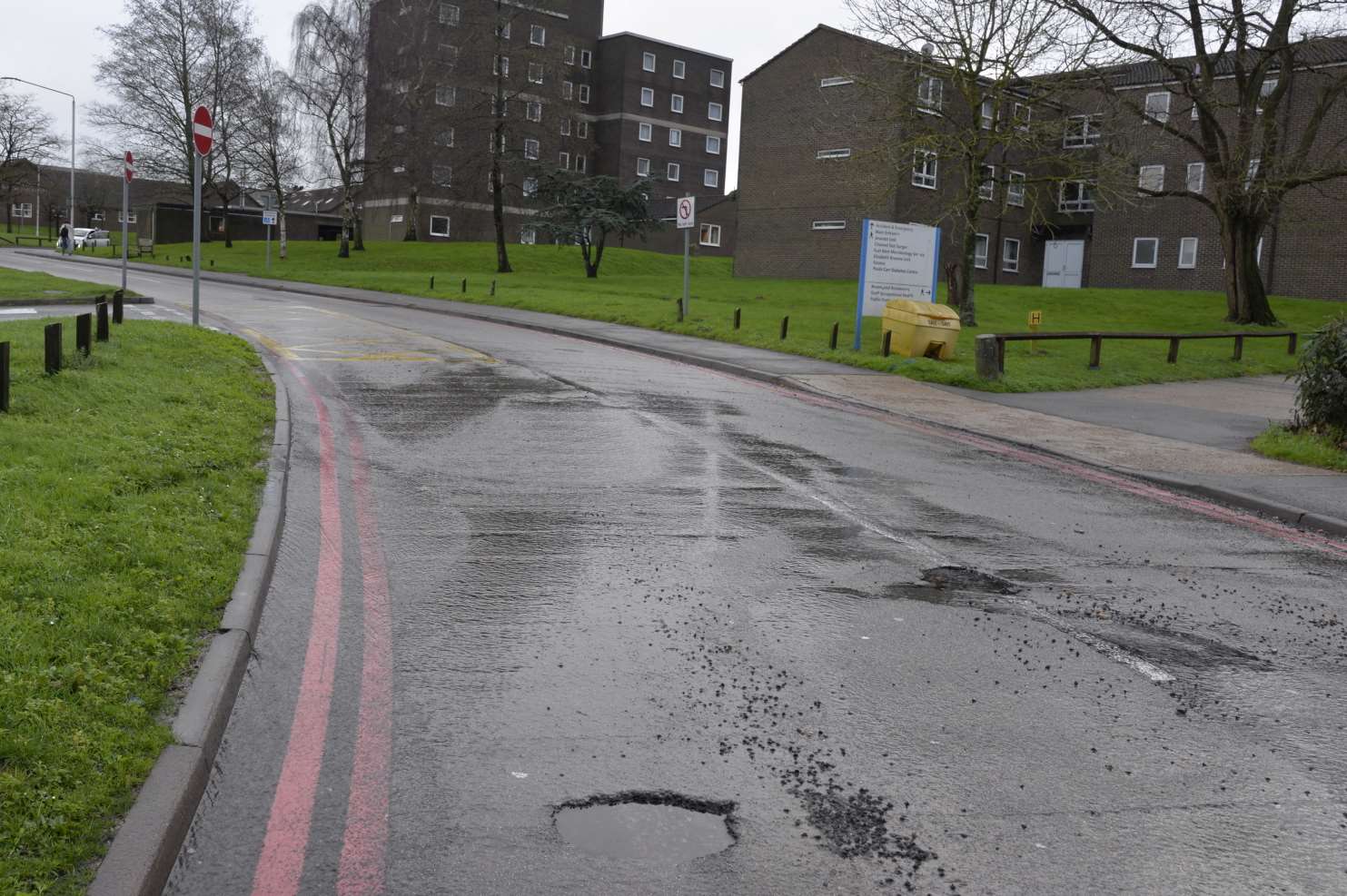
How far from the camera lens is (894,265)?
2148 centimetres

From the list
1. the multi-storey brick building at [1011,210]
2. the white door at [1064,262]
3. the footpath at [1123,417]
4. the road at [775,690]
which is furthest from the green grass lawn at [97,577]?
the white door at [1064,262]

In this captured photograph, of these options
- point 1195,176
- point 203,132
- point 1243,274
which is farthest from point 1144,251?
point 203,132

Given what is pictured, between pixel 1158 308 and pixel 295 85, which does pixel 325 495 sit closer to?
pixel 1158 308

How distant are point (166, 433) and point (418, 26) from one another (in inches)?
2166

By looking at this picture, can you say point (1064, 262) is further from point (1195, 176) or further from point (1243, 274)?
point (1243, 274)

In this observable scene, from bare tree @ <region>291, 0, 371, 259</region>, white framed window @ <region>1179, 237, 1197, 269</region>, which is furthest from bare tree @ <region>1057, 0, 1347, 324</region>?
bare tree @ <region>291, 0, 371, 259</region>

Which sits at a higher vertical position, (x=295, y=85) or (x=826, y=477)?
(x=295, y=85)

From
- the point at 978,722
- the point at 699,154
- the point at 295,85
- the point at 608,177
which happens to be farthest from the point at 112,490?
the point at 699,154

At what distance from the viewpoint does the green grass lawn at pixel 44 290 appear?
24078mm

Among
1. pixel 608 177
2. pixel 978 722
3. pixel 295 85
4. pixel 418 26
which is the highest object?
pixel 418 26

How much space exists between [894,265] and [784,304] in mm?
16354

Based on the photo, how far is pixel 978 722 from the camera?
4.64m

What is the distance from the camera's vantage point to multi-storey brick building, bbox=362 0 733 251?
172 feet

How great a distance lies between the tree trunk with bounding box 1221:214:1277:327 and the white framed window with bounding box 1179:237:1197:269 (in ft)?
46.9
